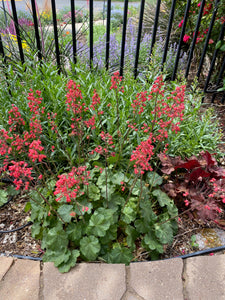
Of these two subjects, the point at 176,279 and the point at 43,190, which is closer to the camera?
the point at 176,279

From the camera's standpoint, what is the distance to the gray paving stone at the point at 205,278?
1.49 m

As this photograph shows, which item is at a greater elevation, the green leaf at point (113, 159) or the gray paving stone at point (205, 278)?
the green leaf at point (113, 159)

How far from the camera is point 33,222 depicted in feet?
6.08

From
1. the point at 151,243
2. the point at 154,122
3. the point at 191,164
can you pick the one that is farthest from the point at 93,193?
the point at 191,164

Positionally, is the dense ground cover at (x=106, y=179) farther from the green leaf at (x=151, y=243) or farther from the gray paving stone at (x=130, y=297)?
the gray paving stone at (x=130, y=297)

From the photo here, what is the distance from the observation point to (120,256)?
1.67m

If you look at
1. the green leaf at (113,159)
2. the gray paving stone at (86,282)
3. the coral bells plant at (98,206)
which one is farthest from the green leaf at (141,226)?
the green leaf at (113,159)

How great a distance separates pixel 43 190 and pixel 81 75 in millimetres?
1243


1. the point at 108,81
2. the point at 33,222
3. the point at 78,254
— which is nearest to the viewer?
the point at 78,254

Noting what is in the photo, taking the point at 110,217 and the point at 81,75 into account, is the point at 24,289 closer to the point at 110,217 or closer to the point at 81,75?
the point at 110,217

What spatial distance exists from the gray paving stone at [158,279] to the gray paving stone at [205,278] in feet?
0.20

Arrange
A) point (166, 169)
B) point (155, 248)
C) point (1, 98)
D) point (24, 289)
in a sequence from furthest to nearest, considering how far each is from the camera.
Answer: point (1, 98) → point (166, 169) → point (155, 248) → point (24, 289)

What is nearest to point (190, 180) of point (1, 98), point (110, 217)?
point (110, 217)

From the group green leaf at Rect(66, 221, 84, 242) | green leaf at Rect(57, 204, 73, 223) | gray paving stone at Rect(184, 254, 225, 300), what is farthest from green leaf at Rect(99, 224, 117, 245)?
gray paving stone at Rect(184, 254, 225, 300)
